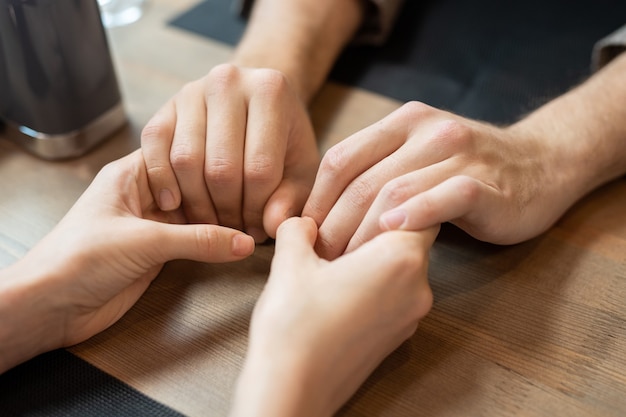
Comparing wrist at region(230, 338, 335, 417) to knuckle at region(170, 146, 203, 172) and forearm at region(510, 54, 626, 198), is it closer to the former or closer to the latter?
knuckle at region(170, 146, 203, 172)

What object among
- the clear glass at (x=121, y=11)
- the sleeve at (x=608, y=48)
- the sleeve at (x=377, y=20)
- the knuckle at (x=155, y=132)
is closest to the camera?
the knuckle at (x=155, y=132)

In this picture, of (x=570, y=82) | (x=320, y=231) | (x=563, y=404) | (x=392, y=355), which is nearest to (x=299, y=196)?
(x=320, y=231)

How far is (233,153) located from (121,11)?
633 mm

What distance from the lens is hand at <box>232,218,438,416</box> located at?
1.45ft

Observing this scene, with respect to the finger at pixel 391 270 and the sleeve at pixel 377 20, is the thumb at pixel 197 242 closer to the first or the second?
the finger at pixel 391 270

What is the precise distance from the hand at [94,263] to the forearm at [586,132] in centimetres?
36

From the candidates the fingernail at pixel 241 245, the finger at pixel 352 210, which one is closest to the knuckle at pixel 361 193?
the finger at pixel 352 210

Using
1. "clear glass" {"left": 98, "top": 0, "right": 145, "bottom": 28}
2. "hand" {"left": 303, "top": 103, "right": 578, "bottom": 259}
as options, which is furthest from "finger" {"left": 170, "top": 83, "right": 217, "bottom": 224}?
"clear glass" {"left": 98, "top": 0, "right": 145, "bottom": 28}

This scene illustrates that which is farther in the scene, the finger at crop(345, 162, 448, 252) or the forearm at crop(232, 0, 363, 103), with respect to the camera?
the forearm at crop(232, 0, 363, 103)

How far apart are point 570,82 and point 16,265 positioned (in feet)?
2.47

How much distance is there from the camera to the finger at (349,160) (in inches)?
23.5

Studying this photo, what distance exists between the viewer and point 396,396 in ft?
1.72

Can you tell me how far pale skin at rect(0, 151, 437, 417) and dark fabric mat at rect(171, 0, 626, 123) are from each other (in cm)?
39

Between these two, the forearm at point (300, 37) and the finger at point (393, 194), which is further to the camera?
the forearm at point (300, 37)
